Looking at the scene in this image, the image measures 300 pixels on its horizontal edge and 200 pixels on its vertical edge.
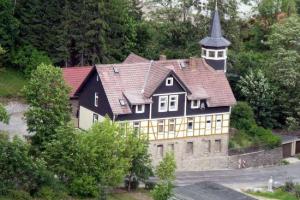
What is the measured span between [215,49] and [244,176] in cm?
1109

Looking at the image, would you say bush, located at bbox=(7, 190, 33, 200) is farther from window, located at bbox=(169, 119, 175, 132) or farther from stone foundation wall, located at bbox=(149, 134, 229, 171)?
window, located at bbox=(169, 119, 175, 132)

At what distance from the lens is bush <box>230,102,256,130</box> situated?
89375 millimetres

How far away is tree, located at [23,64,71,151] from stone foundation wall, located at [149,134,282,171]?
12.0m

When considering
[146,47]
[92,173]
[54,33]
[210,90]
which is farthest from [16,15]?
[92,173]

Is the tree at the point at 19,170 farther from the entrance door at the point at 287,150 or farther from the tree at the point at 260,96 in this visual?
the tree at the point at 260,96

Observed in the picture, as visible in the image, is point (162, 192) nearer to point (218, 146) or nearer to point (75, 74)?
point (218, 146)

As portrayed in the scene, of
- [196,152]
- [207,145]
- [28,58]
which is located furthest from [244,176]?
[28,58]

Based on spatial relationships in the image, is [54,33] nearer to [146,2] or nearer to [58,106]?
[146,2]

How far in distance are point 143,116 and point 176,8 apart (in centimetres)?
1769

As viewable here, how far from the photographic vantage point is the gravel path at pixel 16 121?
270ft

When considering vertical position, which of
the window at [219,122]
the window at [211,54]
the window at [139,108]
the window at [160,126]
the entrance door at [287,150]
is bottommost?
the entrance door at [287,150]

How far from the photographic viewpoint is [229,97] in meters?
85.4

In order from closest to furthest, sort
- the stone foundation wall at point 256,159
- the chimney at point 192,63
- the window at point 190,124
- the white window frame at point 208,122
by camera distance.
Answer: the window at point 190,124, the white window frame at point 208,122, the chimney at point 192,63, the stone foundation wall at point 256,159

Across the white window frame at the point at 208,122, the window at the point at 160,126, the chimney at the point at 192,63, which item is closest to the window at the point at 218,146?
the white window frame at the point at 208,122
